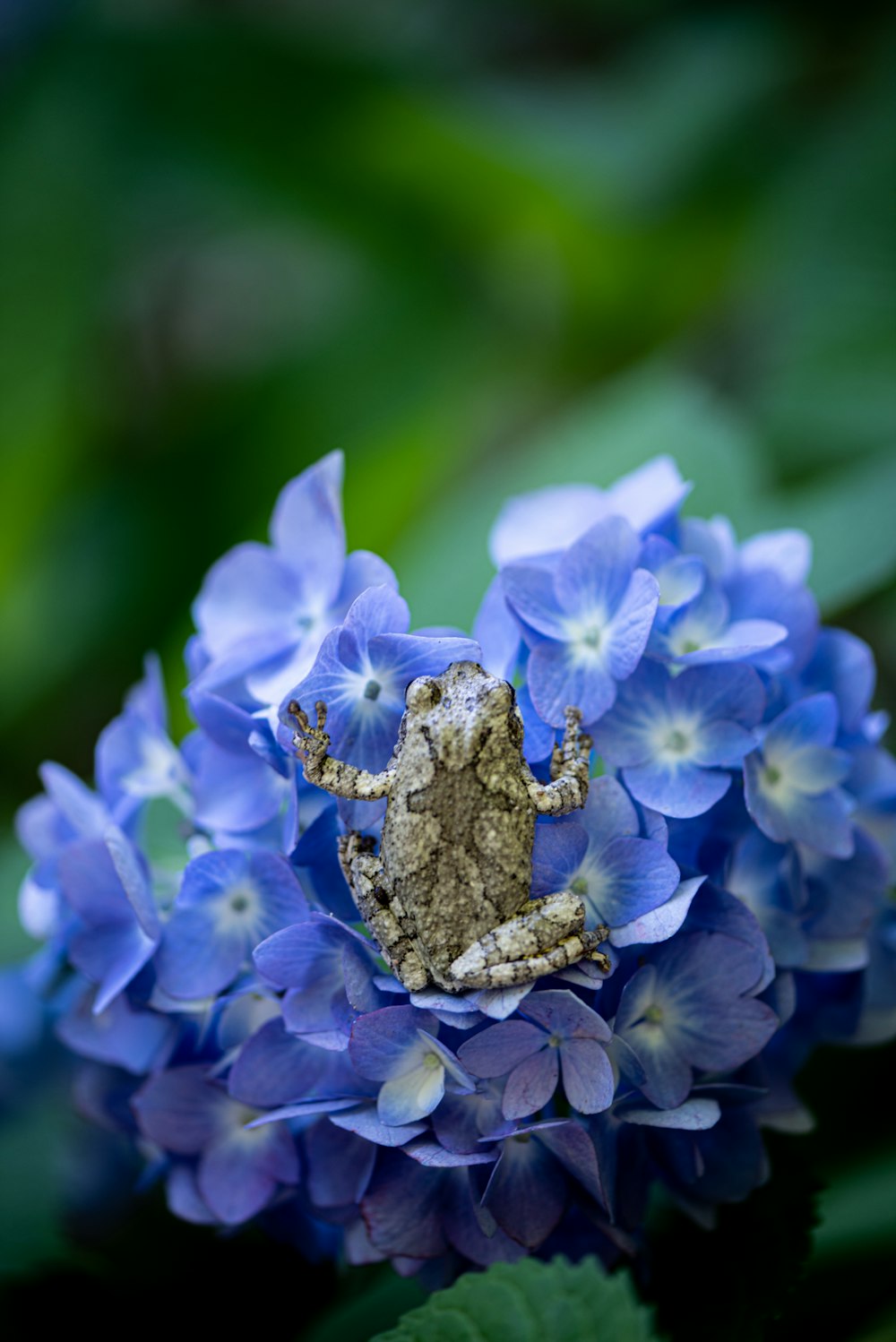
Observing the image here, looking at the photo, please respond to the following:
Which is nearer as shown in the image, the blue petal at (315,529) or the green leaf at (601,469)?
the blue petal at (315,529)

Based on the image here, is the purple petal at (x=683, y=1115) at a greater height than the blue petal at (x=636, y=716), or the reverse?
the blue petal at (x=636, y=716)

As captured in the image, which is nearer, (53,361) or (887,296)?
(887,296)

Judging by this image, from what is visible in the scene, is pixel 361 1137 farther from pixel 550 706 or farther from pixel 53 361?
pixel 53 361

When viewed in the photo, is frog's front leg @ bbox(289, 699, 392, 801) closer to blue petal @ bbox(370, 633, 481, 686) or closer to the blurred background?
blue petal @ bbox(370, 633, 481, 686)

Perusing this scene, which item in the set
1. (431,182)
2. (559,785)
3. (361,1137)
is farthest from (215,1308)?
(431,182)

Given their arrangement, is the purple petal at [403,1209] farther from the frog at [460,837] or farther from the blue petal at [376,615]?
the blue petal at [376,615]

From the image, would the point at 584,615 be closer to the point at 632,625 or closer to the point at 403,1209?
the point at 632,625

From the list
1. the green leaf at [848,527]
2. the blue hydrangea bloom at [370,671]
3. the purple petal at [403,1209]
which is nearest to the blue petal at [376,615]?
the blue hydrangea bloom at [370,671]
